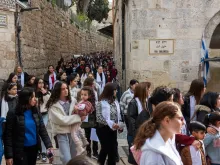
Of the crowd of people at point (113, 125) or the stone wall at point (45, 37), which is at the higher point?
the stone wall at point (45, 37)

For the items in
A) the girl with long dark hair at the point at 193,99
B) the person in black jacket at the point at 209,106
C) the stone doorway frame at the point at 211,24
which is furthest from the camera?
the stone doorway frame at the point at 211,24

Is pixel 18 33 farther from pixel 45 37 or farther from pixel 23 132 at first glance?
pixel 23 132

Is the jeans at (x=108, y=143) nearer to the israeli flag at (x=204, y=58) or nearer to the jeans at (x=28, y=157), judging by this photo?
the jeans at (x=28, y=157)

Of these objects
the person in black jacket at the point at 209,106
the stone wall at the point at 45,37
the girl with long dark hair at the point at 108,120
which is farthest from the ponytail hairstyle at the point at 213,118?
the stone wall at the point at 45,37

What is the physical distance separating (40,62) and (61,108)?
10.7 meters

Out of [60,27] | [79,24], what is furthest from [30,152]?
[79,24]

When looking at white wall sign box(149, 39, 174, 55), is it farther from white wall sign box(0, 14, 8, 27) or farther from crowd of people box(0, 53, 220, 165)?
white wall sign box(0, 14, 8, 27)

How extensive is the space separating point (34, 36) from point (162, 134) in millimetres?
12184

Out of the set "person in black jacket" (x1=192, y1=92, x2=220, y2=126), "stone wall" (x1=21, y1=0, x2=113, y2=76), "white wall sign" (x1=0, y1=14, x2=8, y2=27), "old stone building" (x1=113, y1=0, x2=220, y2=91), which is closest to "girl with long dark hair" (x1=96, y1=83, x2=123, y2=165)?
"person in black jacket" (x1=192, y1=92, x2=220, y2=126)

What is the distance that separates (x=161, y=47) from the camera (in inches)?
343

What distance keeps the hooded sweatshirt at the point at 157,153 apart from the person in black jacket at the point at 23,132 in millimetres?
2013

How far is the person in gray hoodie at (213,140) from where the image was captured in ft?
12.7

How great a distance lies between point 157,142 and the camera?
240 cm

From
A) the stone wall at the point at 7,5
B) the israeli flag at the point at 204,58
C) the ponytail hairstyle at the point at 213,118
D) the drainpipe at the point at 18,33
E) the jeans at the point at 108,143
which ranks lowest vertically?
the jeans at the point at 108,143
